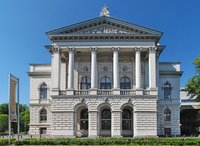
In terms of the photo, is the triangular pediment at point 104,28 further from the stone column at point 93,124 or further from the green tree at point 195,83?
the stone column at point 93,124

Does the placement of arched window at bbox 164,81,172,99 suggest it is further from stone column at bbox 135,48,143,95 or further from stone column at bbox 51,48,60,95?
stone column at bbox 51,48,60,95

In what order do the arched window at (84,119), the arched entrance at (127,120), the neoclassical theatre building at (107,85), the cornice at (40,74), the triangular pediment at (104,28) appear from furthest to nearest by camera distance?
the cornice at (40,74)
the arched window at (84,119)
the arched entrance at (127,120)
the triangular pediment at (104,28)
the neoclassical theatre building at (107,85)

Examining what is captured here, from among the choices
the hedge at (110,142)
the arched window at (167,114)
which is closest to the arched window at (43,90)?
the hedge at (110,142)

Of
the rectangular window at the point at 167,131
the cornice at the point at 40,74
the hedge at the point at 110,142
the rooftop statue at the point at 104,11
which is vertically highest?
the rooftop statue at the point at 104,11

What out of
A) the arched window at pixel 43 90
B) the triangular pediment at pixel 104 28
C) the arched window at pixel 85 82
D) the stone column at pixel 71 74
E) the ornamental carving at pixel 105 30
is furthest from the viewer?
the arched window at pixel 43 90

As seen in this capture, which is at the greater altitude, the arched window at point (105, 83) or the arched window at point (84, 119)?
the arched window at point (105, 83)

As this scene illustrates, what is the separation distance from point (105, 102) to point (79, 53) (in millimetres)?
11625

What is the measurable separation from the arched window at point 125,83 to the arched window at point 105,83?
2354 mm

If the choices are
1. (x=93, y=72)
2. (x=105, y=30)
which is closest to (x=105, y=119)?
(x=93, y=72)

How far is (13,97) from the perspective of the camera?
3941 cm

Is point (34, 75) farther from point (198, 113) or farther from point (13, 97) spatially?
point (198, 113)

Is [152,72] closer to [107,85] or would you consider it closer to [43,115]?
[107,85]

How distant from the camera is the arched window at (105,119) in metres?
56.3

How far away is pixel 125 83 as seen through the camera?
5906cm
